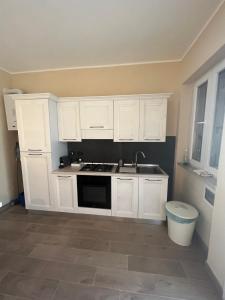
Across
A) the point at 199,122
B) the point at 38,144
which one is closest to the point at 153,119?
the point at 199,122

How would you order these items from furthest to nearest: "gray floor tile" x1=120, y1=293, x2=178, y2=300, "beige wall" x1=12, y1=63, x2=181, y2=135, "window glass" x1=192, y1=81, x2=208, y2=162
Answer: "beige wall" x1=12, y1=63, x2=181, y2=135, "window glass" x1=192, y1=81, x2=208, y2=162, "gray floor tile" x1=120, y1=293, x2=178, y2=300

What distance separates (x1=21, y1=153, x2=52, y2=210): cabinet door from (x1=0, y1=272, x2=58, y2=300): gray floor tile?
1.17m

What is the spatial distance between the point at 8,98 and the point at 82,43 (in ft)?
5.70

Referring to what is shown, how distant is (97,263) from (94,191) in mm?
1002

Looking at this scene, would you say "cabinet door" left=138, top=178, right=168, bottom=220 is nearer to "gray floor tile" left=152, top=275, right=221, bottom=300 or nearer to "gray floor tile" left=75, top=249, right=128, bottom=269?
"gray floor tile" left=75, top=249, right=128, bottom=269

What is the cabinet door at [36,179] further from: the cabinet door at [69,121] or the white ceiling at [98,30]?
the white ceiling at [98,30]

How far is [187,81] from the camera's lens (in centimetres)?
229

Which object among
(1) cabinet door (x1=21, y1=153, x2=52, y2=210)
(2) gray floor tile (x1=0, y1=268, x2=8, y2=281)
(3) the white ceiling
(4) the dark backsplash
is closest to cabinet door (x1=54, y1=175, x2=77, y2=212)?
(1) cabinet door (x1=21, y1=153, x2=52, y2=210)

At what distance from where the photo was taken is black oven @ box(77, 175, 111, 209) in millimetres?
2369

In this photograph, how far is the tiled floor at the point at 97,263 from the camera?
4.38 ft

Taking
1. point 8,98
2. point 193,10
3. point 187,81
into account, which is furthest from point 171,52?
point 8,98

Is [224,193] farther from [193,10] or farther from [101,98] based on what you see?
[101,98]

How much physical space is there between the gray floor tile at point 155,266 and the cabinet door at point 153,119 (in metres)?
1.66

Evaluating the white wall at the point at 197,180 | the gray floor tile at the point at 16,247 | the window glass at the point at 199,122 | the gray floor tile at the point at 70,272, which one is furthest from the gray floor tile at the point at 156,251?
the window glass at the point at 199,122
